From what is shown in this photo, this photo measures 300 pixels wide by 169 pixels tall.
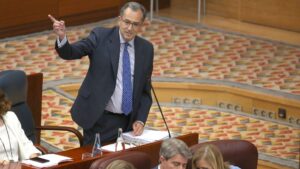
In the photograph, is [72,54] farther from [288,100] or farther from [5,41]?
[5,41]

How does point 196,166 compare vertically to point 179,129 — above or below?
above

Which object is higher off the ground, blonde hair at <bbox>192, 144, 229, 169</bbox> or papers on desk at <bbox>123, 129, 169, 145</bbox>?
blonde hair at <bbox>192, 144, 229, 169</bbox>

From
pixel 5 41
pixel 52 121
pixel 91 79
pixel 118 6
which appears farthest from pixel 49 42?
pixel 91 79

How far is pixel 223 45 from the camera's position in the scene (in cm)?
1068

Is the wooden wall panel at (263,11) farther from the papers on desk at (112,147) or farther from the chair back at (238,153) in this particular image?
the papers on desk at (112,147)

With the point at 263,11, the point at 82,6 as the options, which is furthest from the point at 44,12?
the point at 263,11

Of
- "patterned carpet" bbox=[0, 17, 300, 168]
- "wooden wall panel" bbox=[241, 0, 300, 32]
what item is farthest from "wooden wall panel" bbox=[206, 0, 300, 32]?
"patterned carpet" bbox=[0, 17, 300, 168]

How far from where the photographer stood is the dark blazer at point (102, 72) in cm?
638

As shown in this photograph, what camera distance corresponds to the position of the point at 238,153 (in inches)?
247

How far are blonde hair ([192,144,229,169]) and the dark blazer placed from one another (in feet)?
2.92

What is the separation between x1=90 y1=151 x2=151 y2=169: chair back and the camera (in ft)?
18.7

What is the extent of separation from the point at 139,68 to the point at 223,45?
4307 mm

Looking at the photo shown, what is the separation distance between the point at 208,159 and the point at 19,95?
67.2 inches

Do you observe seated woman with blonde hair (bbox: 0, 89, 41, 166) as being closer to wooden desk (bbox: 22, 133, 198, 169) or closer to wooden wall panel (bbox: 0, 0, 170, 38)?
wooden desk (bbox: 22, 133, 198, 169)
